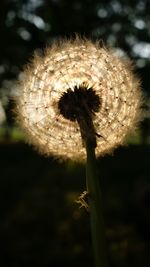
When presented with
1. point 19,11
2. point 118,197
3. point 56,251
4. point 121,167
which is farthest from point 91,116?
point 121,167

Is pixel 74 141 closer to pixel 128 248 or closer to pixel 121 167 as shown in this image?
pixel 128 248

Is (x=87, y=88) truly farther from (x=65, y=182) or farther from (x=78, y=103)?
(x=65, y=182)

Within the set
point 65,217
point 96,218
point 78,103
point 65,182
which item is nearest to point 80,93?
point 78,103

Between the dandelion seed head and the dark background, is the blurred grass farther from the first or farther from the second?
the dandelion seed head

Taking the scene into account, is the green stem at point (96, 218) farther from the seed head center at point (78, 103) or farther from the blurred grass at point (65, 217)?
the blurred grass at point (65, 217)

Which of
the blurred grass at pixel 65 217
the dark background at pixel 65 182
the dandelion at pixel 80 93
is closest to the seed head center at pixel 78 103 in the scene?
the dandelion at pixel 80 93

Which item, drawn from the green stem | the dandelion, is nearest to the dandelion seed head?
the dandelion
